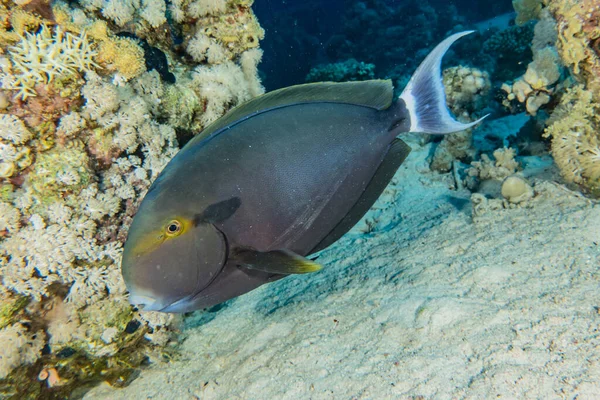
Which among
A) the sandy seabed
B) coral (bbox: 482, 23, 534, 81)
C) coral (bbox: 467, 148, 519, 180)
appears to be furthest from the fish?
coral (bbox: 482, 23, 534, 81)

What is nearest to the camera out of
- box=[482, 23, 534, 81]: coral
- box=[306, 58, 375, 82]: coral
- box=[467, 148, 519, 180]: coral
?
box=[467, 148, 519, 180]: coral

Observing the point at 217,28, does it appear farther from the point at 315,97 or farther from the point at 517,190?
the point at 517,190

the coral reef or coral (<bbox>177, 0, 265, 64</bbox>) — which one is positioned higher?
coral (<bbox>177, 0, 265, 64</bbox>)

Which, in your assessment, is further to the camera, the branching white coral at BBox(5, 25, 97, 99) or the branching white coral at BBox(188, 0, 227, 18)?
the branching white coral at BBox(188, 0, 227, 18)

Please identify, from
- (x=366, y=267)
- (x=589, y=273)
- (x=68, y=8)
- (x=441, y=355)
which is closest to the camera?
(x=441, y=355)

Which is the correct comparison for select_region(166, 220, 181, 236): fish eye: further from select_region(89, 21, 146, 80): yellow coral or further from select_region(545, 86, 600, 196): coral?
select_region(545, 86, 600, 196): coral

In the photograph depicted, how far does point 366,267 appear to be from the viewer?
3439 mm

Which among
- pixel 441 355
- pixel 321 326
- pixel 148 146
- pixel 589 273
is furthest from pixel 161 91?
pixel 589 273

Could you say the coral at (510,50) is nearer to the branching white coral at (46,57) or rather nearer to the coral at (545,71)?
the coral at (545,71)

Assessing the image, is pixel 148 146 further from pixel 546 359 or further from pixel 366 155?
pixel 546 359

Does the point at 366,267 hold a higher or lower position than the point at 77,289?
lower

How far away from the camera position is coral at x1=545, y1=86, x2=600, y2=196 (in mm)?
3330

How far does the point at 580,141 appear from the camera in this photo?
3.46m

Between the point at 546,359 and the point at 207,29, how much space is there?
3779 millimetres
